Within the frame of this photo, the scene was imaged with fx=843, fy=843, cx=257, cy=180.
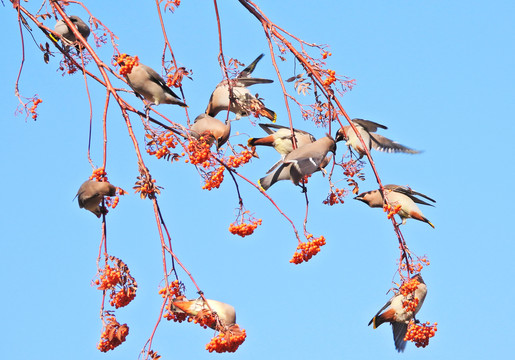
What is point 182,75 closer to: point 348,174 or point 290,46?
point 290,46

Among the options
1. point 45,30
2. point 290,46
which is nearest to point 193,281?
point 290,46

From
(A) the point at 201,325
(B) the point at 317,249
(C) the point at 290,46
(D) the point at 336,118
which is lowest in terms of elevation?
(A) the point at 201,325

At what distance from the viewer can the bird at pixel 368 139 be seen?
4172mm

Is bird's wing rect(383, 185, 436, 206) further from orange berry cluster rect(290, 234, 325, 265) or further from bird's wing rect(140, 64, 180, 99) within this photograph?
bird's wing rect(140, 64, 180, 99)

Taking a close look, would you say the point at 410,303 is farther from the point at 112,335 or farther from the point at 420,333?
the point at 112,335

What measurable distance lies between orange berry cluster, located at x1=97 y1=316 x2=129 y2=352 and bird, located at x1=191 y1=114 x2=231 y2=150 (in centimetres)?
91

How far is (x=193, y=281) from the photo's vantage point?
3314 millimetres

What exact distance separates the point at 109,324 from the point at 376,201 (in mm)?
1754

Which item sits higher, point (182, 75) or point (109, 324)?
point (182, 75)

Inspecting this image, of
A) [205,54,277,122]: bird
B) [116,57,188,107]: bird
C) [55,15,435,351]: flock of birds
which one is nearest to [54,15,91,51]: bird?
[55,15,435,351]: flock of birds

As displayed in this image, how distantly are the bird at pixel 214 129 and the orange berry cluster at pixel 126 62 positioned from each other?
0.40 metres

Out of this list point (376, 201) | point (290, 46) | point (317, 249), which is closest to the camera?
point (317, 249)

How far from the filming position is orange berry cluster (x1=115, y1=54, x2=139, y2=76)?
11.9ft

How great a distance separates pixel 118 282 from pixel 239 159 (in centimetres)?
72
